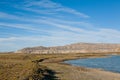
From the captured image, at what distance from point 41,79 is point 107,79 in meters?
14.3

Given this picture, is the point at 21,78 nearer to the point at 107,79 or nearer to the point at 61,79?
the point at 61,79

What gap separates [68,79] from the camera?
38344 millimetres

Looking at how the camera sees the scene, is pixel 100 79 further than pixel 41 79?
Yes

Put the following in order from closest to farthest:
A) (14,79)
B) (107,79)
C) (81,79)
Result: (14,79) → (81,79) → (107,79)

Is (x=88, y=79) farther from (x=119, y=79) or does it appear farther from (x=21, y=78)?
(x=21, y=78)

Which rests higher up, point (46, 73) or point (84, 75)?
point (46, 73)

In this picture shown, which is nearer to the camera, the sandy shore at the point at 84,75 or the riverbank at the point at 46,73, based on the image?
the riverbank at the point at 46,73

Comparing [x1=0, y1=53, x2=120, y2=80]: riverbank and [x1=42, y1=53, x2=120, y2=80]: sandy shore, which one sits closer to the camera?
[x1=0, y1=53, x2=120, y2=80]: riverbank

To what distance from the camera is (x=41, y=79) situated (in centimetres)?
3256

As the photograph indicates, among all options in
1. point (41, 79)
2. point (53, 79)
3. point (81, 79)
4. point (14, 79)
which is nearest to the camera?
point (14, 79)

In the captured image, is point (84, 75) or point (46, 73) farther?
point (84, 75)

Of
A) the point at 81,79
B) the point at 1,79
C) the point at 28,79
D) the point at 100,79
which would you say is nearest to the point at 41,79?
the point at 28,79

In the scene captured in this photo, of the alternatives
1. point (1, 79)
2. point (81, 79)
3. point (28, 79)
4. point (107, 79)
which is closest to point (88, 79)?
point (81, 79)

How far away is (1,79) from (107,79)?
64.8 ft
